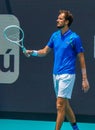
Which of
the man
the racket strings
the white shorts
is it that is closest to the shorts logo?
the racket strings

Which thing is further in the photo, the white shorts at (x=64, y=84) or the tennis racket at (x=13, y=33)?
the tennis racket at (x=13, y=33)

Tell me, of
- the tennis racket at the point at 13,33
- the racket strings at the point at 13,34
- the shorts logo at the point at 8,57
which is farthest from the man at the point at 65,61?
the shorts logo at the point at 8,57

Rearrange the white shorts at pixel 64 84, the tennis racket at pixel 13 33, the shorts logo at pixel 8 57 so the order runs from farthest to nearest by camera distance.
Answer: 1. the shorts logo at pixel 8 57
2. the tennis racket at pixel 13 33
3. the white shorts at pixel 64 84

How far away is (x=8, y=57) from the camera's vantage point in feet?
23.7

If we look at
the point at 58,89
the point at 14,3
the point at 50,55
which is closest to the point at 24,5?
the point at 14,3

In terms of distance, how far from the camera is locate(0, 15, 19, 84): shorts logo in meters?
7.21

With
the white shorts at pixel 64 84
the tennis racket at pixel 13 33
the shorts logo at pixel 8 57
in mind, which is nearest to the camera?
the white shorts at pixel 64 84

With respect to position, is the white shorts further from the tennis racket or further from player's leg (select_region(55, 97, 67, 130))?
the tennis racket

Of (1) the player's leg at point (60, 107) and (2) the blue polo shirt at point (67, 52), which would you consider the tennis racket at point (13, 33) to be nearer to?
(2) the blue polo shirt at point (67, 52)

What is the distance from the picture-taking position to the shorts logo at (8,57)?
23.6 ft

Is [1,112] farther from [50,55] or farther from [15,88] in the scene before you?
[50,55]

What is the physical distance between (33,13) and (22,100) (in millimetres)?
1316

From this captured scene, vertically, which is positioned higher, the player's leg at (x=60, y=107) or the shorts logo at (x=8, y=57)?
the shorts logo at (x=8, y=57)

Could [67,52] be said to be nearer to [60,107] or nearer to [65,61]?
[65,61]
